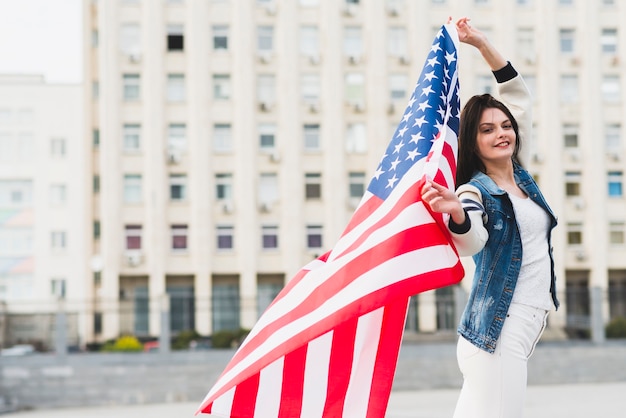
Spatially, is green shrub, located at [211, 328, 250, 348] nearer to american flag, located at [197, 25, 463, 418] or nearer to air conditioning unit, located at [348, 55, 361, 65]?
air conditioning unit, located at [348, 55, 361, 65]

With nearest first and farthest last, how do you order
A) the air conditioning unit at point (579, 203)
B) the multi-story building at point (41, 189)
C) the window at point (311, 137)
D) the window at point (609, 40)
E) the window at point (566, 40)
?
the window at point (311, 137) → the air conditioning unit at point (579, 203) → the window at point (566, 40) → the window at point (609, 40) → the multi-story building at point (41, 189)

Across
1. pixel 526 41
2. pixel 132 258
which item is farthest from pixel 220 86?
pixel 526 41

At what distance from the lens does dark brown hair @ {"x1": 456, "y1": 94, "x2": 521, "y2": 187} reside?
366 centimetres

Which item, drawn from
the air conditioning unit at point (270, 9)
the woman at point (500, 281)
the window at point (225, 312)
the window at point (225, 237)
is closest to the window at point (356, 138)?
the air conditioning unit at point (270, 9)

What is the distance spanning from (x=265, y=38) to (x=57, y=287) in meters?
21.4

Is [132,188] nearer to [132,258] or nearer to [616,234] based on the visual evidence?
[132,258]

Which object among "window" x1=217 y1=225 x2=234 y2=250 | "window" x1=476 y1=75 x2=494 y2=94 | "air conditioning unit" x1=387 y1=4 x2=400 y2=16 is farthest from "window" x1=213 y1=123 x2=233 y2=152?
"window" x1=476 y1=75 x2=494 y2=94

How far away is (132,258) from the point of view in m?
41.1

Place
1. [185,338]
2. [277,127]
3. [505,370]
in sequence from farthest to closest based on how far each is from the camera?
Result: [277,127]
[185,338]
[505,370]

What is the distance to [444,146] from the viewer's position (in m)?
3.64

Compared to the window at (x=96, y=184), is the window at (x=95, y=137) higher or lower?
higher

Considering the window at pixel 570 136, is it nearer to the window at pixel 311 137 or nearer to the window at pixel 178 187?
the window at pixel 311 137

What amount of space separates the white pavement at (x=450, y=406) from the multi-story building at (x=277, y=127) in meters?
21.3

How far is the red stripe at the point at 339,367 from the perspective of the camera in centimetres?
378
